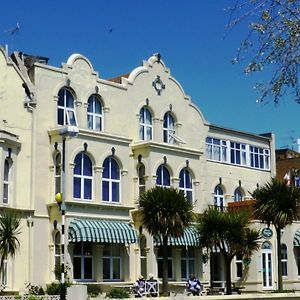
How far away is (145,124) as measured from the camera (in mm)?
45812

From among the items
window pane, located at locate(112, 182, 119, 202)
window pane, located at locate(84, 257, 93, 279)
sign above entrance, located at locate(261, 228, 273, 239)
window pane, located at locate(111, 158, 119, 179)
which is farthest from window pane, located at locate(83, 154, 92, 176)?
sign above entrance, located at locate(261, 228, 273, 239)

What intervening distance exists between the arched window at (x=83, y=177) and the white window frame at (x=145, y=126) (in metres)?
5.57

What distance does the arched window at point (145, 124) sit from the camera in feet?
149

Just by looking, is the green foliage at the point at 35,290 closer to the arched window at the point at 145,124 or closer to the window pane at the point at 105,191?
the window pane at the point at 105,191

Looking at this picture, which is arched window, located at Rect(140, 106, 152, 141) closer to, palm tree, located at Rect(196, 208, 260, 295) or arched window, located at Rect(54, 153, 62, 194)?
palm tree, located at Rect(196, 208, 260, 295)

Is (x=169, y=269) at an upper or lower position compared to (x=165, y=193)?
lower

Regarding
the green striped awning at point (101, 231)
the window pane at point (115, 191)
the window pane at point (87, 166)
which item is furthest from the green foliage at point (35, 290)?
the window pane at point (115, 191)

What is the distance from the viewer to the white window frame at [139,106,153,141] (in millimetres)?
45562

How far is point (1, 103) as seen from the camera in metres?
38.5

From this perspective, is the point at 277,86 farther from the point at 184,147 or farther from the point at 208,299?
the point at 184,147

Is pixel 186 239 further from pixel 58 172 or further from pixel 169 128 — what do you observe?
pixel 58 172

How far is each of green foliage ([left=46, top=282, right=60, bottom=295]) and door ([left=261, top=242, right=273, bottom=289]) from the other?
55.1 ft

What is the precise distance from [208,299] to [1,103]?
15.4 metres

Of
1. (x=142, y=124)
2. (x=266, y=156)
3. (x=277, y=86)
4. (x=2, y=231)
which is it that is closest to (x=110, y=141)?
(x=142, y=124)
